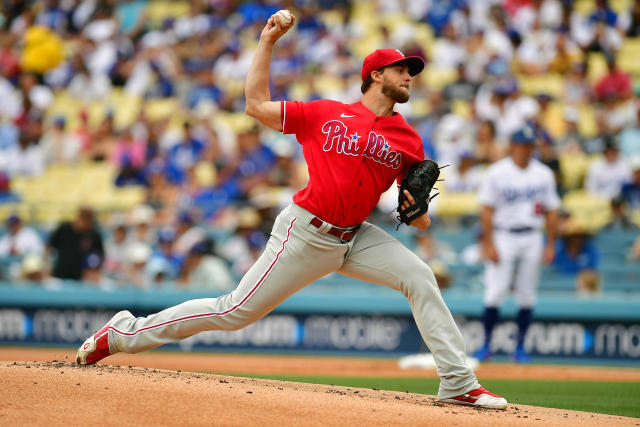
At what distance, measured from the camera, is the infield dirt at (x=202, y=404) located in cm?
428

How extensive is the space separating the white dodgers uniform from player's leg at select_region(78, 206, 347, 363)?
4471mm

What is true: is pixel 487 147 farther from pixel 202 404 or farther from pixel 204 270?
pixel 202 404

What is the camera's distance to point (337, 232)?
5004 millimetres

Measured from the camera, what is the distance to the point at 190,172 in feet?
43.5

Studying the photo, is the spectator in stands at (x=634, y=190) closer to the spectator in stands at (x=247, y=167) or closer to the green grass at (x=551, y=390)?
the green grass at (x=551, y=390)

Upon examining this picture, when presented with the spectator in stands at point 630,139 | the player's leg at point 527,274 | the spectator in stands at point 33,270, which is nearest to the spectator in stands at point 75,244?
the spectator in stands at point 33,270

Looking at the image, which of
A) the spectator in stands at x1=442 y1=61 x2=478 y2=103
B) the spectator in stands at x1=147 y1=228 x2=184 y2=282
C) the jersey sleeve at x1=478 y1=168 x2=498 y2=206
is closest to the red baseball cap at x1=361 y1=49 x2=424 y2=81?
the jersey sleeve at x1=478 y1=168 x2=498 y2=206

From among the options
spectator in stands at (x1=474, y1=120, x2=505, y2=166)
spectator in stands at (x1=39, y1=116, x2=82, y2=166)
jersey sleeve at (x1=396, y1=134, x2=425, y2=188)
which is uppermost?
spectator in stands at (x1=39, y1=116, x2=82, y2=166)

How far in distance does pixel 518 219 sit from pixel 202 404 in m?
5.54

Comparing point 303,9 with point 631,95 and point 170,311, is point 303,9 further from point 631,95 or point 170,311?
point 170,311

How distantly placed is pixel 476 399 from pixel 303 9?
1251cm

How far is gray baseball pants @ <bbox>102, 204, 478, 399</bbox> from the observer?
496 centimetres

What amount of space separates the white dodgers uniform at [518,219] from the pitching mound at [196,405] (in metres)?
4.01

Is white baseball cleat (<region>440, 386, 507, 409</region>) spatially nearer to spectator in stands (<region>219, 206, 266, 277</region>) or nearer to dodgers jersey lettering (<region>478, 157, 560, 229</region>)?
dodgers jersey lettering (<region>478, 157, 560, 229</region>)
